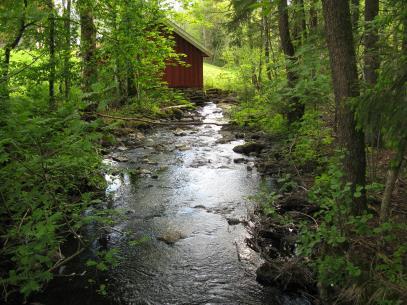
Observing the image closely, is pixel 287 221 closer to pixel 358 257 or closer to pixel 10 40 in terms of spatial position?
pixel 358 257

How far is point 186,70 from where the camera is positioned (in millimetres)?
28703

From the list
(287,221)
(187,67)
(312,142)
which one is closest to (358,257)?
(287,221)

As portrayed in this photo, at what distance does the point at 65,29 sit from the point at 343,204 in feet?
23.8

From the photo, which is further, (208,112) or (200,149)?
(208,112)

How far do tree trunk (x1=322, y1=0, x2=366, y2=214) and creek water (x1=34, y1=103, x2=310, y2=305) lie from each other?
188 centimetres

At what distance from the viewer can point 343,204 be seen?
4.57 m

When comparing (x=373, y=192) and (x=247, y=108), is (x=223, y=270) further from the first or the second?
(x=247, y=108)

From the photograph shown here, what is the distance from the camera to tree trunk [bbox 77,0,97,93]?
29.3 feet

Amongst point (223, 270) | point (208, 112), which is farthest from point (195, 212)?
Answer: point (208, 112)

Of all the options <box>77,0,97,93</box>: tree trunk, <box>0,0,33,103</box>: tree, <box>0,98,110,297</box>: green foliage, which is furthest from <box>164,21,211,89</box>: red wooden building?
<box>0,98,110,297</box>: green foliage

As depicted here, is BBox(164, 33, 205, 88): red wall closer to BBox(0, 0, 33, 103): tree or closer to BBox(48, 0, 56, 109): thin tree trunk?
BBox(48, 0, 56, 109): thin tree trunk

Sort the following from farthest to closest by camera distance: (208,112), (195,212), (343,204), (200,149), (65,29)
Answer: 1. (208,112)
2. (200,149)
3. (65,29)
4. (195,212)
5. (343,204)

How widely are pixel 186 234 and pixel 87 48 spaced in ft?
18.6

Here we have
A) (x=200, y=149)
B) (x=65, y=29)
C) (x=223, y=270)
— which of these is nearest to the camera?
(x=223, y=270)
